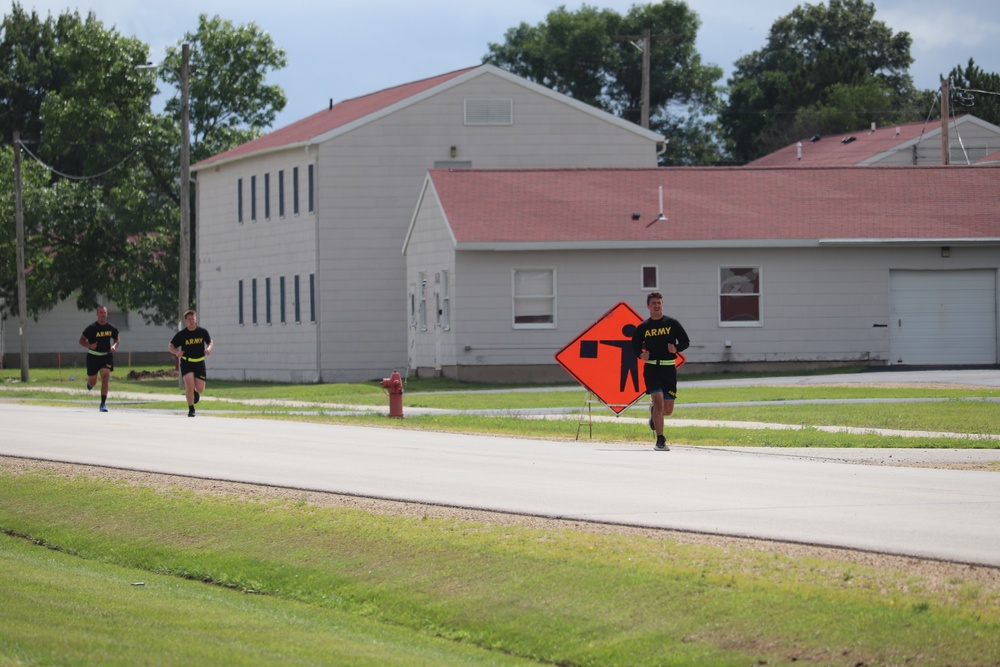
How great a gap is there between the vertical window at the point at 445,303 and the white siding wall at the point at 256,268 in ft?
23.1

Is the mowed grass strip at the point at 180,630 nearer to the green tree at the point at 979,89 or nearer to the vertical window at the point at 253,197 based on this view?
the vertical window at the point at 253,197

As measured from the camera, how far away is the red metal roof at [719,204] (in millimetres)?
38406

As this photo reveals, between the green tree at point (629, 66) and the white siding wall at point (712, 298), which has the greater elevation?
the green tree at point (629, 66)

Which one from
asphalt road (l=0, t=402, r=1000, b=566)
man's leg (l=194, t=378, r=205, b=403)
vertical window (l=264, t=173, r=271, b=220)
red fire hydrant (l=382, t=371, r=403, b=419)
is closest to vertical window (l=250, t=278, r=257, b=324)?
vertical window (l=264, t=173, r=271, b=220)

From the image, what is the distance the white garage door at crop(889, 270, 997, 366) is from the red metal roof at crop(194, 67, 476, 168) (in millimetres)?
14553

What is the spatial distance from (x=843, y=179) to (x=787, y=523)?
31407 mm

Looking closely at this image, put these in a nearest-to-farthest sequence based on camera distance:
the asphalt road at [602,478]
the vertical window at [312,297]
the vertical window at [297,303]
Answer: the asphalt road at [602,478]
the vertical window at [312,297]
the vertical window at [297,303]

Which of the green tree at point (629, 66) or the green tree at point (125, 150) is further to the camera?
the green tree at point (629, 66)

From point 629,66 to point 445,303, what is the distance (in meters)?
43.2

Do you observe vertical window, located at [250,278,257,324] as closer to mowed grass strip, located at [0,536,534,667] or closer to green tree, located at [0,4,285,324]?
green tree, located at [0,4,285,324]

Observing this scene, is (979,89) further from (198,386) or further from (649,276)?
(198,386)

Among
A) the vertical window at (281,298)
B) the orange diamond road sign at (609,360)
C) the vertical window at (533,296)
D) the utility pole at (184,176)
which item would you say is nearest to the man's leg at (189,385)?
the orange diamond road sign at (609,360)

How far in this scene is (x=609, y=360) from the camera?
21.2 metres

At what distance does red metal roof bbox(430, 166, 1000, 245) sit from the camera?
126 ft
